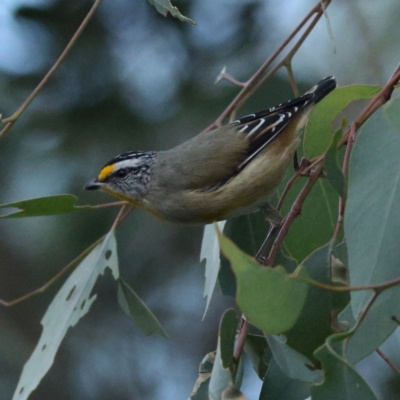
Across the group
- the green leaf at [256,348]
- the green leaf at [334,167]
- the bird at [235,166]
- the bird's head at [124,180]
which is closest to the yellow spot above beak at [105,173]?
the bird's head at [124,180]

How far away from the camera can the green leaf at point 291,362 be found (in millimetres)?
1195

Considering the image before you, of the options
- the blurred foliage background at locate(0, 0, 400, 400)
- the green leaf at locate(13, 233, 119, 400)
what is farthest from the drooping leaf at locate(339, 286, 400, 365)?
the blurred foliage background at locate(0, 0, 400, 400)

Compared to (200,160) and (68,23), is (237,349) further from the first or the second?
(68,23)

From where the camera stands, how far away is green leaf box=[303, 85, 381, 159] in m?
1.58

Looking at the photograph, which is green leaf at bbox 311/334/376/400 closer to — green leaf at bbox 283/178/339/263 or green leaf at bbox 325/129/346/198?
green leaf at bbox 325/129/346/198

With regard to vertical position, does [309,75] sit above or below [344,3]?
below

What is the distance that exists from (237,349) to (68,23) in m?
3.14

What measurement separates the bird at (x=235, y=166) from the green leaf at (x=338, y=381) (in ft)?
2.93

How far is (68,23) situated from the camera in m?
3.94

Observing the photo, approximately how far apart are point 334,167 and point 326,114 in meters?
0.35

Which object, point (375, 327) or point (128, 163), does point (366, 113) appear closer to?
point (375, 327)

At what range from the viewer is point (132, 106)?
12.9 feet

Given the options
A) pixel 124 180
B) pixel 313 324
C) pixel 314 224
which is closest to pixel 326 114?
pixel 314 224

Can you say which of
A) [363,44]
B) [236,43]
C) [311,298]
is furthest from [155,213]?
[363,44]
